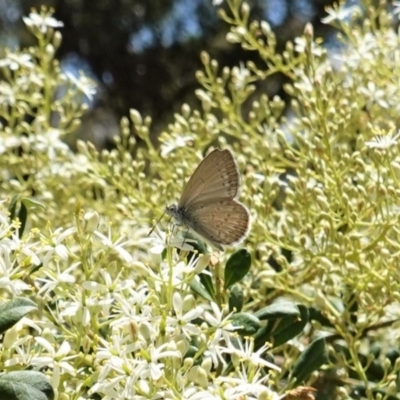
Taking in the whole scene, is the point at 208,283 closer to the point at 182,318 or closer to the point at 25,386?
the point at 182,318

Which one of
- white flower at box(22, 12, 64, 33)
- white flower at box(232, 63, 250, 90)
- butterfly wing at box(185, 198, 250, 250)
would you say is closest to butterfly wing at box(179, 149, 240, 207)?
butterfly wing at box(185, 198, 250, 250)

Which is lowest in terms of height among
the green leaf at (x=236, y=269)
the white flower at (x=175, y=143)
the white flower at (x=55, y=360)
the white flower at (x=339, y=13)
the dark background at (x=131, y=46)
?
the white flower at (x=55, y=360)

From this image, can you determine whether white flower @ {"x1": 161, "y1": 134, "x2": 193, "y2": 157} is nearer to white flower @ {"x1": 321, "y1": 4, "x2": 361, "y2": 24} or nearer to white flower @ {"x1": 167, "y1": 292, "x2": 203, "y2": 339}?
white flower @ {"x1": 321, "y1": 4, "x2": 361, "y2": 24}

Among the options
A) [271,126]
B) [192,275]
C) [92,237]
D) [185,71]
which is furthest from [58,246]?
[185,71]

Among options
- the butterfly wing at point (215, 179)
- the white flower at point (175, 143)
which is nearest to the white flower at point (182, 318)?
the butterfly wing at point (215, 179)

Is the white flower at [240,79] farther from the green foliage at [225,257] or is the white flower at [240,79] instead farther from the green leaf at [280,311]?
the green leaf at [280,311]
